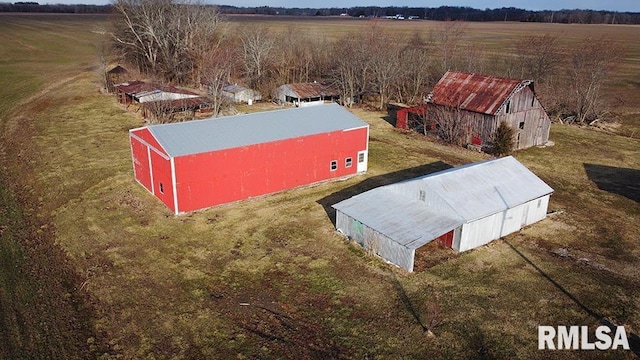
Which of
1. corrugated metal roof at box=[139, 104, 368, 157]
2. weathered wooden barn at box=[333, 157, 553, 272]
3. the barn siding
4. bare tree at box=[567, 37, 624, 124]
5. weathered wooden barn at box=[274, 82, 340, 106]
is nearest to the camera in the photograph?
the barn siding

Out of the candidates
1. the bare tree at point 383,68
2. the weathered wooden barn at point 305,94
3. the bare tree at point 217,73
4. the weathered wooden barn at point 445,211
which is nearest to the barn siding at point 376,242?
the weathered wooden barn at point 445,211

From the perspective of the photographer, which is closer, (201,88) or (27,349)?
(27,349)

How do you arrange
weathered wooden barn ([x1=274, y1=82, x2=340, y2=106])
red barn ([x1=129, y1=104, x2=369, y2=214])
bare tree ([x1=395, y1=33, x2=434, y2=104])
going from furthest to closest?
bare tree ([x1=395, y1=33, x2=434, y2=104]) < weathered wooden barn ([x1=274, y1=82, x2=340, y2=106]) < red barn ([x1=129, y1=104, x2=369, y2=214])

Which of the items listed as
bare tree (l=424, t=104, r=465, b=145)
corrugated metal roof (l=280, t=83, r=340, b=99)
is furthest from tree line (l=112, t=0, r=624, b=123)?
bare tree (l=424, t=104, r=465, b=145)


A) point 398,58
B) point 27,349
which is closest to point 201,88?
point 398,58

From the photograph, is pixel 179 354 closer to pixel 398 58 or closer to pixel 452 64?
pixel 398 58

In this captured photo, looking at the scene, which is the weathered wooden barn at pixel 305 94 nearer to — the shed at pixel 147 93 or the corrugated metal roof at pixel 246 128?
the shed at pixel 147 93

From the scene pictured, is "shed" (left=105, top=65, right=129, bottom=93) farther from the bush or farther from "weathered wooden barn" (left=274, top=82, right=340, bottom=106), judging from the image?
the bush
